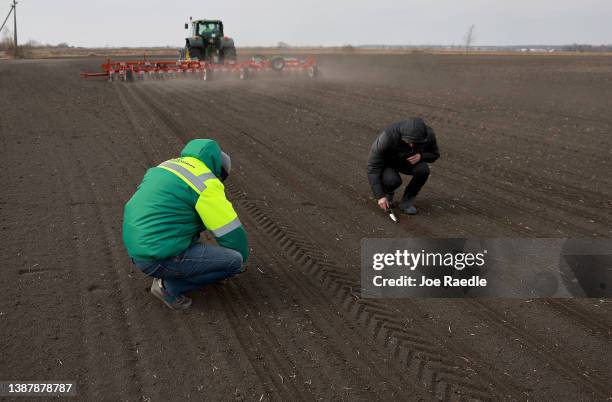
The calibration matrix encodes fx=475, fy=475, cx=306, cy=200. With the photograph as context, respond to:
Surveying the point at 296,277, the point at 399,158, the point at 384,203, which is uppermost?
the point at 399,158

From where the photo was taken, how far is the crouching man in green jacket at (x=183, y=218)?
3.52 metres

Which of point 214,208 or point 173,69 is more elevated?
point 173,69

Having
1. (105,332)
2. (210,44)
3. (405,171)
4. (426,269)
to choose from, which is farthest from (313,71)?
(105,332)

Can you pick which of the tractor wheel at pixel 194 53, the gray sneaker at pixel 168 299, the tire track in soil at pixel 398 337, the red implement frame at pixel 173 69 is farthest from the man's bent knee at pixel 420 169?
the tractor wheel at pixel 194 53

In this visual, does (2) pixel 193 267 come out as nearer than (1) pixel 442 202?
Yes

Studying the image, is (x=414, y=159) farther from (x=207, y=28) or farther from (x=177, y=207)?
(x=207, y=28)

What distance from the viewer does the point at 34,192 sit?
6.67 m

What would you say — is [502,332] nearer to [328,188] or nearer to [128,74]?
[328,188]

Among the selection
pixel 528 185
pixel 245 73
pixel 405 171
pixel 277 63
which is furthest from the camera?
pixel 277 63

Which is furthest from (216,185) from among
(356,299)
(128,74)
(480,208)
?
(128,74)

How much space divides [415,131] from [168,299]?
324 centimetres

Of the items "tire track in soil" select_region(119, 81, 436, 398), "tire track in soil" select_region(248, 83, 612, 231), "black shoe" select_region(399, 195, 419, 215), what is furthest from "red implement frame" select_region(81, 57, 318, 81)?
"black shoe" select_region(399, 195, 419, 215)

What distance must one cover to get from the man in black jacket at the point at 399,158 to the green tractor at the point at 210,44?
2022 cm

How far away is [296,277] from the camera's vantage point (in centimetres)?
460
